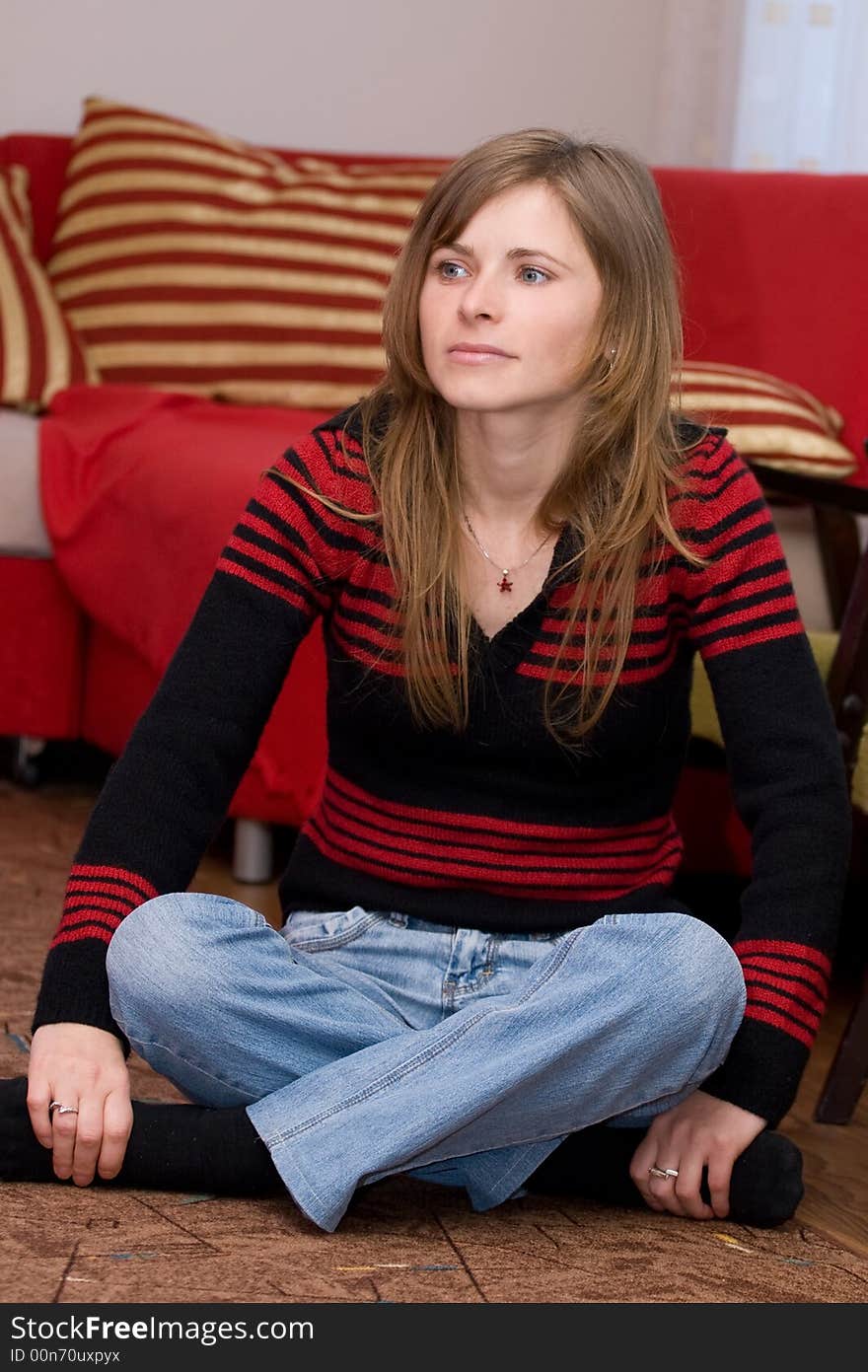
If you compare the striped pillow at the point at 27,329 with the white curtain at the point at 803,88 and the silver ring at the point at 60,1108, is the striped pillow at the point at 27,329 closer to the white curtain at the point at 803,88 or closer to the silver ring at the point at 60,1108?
the white curtain at the point at 803,88

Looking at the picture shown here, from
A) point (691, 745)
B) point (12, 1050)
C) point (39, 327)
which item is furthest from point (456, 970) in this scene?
point (39, 327)

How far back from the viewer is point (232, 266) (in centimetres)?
275

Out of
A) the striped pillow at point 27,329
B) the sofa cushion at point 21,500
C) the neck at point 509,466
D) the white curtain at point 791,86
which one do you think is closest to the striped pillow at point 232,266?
the striped pillow at point 27,329

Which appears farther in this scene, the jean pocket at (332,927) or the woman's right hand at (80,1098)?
the jean pocket at (332,927)

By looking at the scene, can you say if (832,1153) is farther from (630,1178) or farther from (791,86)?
(791,86)

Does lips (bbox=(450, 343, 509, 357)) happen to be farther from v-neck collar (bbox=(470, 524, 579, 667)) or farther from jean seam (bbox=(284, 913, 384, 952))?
jean seam (bbox=(284, 913, 384, 952))

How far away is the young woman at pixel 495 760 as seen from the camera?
1157 mm

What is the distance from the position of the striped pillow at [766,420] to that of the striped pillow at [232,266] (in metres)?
0.63

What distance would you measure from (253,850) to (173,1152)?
3.04 ft

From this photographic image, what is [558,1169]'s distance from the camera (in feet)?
4.02

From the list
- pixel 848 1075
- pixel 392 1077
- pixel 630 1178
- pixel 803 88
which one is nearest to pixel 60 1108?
pixel 392 1077

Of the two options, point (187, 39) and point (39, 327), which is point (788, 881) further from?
point (187, 39)

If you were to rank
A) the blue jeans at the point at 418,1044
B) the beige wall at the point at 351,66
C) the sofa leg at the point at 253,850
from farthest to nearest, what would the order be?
1. the beige wall at the point at 351,66
2. the sofa leg at the point at 253,850
3. the blue jeans at the point at 418,1044

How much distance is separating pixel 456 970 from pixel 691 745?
2.35 ft
